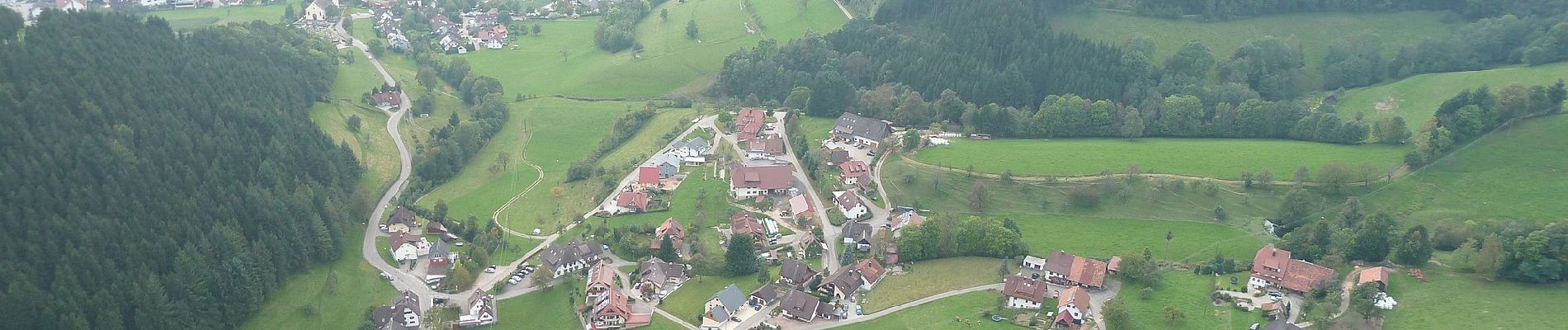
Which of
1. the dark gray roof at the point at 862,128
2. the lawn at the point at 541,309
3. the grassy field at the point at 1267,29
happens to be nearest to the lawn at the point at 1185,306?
the dark gray roof at the point at 862,128

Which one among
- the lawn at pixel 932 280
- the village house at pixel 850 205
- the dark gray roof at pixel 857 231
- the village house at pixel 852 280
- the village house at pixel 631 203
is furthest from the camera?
the village house at pixel 631 203

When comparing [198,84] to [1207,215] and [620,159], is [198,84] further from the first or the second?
[1207,215]

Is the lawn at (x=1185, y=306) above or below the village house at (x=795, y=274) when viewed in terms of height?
above

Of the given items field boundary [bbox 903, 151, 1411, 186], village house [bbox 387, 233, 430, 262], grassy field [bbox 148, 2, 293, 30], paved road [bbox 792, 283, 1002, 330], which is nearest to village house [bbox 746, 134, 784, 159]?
field boundary [bbox 903, 151, 1411, 186]

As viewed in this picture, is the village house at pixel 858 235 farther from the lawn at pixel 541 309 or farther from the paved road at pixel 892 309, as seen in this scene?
the lawn at pixel 541 309

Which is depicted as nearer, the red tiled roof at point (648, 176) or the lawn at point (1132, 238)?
the lawn at point (1132, 238)

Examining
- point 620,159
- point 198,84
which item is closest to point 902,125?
point 620,159
